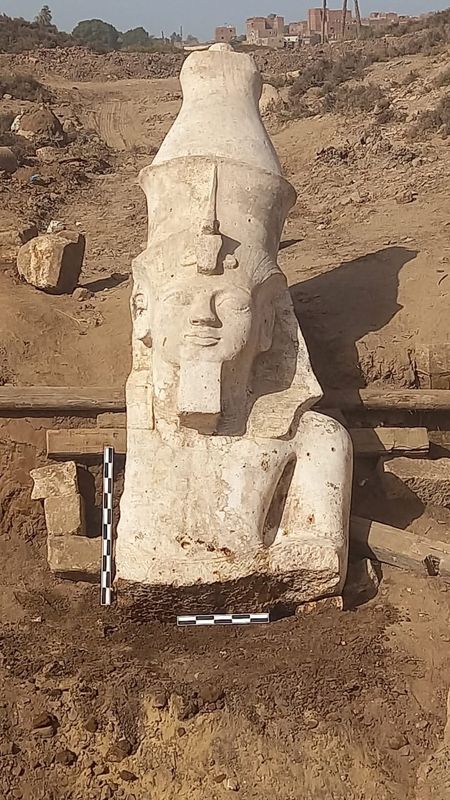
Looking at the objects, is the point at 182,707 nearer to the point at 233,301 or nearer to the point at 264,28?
the point at 233,301

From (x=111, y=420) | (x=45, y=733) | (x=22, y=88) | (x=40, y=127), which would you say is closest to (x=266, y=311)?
(x=111, y=420)

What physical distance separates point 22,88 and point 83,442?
18032mm

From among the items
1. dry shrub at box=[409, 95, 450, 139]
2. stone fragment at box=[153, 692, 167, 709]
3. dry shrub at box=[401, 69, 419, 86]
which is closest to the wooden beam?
stone fragment at box=[153, 692, 167, 709]

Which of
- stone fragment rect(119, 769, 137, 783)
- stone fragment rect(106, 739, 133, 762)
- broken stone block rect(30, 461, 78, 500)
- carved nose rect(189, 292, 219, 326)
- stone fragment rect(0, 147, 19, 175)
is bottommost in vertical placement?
stone fragment rect(119, 769, 137, 783)

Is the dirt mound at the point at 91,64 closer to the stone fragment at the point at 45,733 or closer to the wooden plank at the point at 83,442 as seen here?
the wooden plank at the point at 83,442

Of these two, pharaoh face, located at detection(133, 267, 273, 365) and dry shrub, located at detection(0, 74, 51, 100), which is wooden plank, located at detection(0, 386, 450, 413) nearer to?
pharaoh face, located at detection(133, 267, 273, 365)

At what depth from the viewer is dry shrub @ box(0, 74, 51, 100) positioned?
21500 mm

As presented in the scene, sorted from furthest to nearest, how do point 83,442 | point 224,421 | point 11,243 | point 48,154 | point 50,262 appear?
1. point 48,154
2. point 11,243
3. point 50,262
4. point 83,442
5. point 224,421

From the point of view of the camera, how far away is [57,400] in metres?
6.37

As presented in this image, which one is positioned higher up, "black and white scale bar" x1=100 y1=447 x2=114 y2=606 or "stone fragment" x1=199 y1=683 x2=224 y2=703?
"black and white scale bar" x1=100 y1=447 x2=114 y2=606

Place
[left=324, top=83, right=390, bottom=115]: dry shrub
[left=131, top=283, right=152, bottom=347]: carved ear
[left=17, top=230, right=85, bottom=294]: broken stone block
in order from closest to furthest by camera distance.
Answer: [left=131, top=283, right=152, bottom=347]: carved ear
[left=17, top=230, right=85, bottom=294]: broken stone block
[left=324, top=83, right=390, bottom=115]: dry shrub

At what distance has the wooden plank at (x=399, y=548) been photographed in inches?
200

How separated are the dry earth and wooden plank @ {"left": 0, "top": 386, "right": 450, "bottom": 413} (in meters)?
0.18

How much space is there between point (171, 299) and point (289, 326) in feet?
3.08
